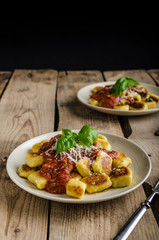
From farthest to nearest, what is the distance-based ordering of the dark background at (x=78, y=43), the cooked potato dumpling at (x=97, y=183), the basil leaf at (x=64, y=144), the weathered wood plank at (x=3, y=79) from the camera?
1. the dark background at (x=78, y=43)
2. the weathered wood plank at (x=3, y=79)
3. the basil leaf at (x=64, y=144)
4. the cooked potato dumpling at (x=97, y=183)

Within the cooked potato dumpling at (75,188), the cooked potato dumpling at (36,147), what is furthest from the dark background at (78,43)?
the cooked potato dumpling at (75,188)

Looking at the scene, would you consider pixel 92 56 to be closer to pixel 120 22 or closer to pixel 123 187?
pixel 120 22

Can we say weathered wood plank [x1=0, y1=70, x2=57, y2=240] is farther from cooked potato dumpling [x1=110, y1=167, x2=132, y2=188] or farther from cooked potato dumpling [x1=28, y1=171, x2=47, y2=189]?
cooked potato dumpling [x1=110, y1=167, x2=132, y2=188]

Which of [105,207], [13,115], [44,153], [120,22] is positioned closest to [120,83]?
[13,115]

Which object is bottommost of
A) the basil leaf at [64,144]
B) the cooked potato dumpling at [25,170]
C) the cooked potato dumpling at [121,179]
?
the cooked potato dumpling at [121,179]

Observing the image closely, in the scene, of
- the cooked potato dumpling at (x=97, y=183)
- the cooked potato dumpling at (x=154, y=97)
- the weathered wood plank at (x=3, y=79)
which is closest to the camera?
the cooked potato dumpling at (x=97, y=183)

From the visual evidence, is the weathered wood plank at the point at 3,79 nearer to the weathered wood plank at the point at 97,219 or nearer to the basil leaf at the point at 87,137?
the basil leaf at the point at 87,137

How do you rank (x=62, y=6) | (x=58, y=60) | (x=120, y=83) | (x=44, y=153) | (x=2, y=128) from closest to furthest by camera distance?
(x=44, y=153)
(x=2, y=128)
(x=120, y=83)
(x=62, y=6)
(x=58, y=60)
